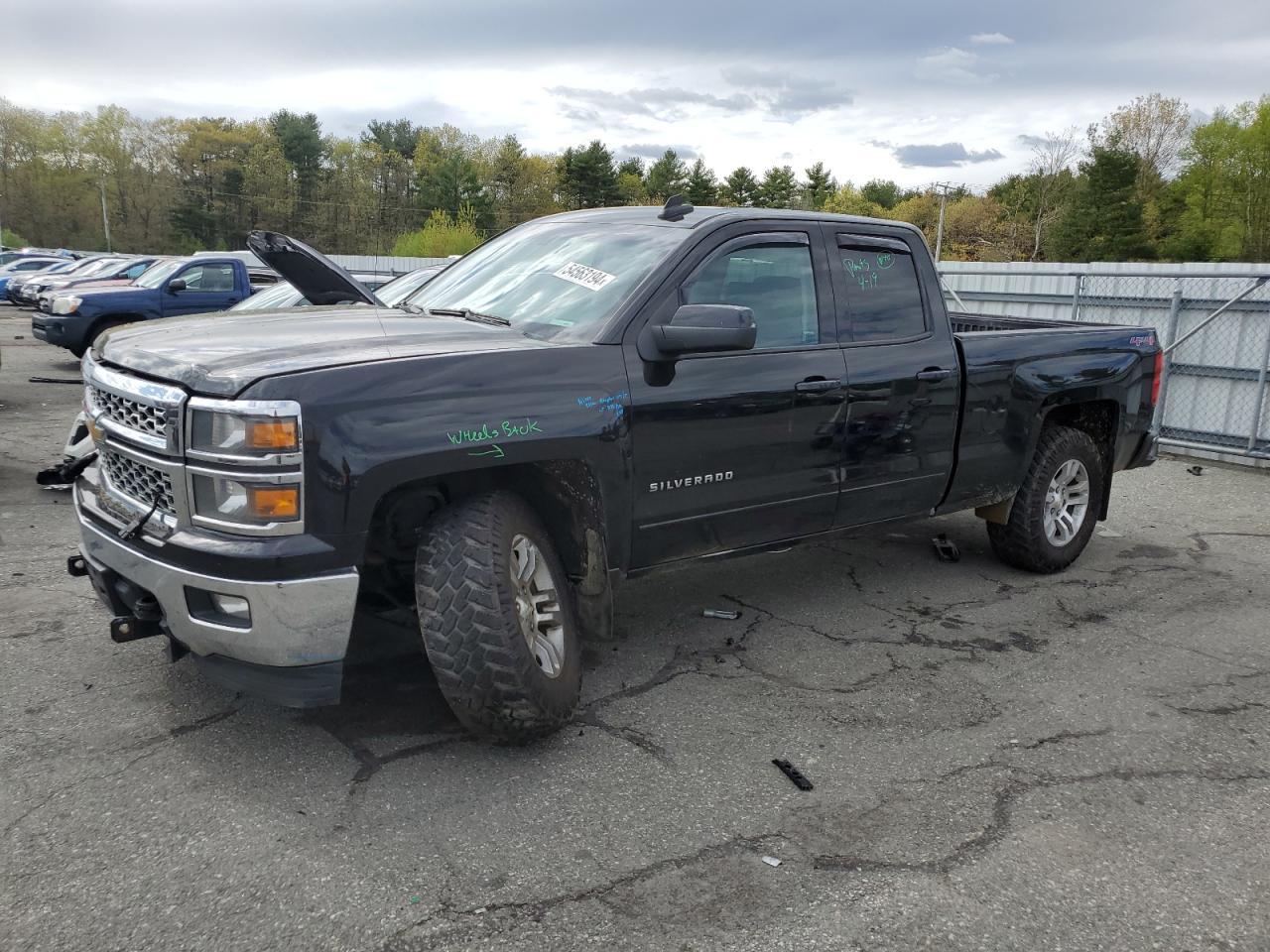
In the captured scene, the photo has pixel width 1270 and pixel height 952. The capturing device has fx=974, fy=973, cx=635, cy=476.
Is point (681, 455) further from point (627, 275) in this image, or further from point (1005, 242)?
A: point (1005, 242)

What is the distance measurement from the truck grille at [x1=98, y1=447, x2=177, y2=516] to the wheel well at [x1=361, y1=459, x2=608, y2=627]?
25.9 inches

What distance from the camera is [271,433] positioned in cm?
289

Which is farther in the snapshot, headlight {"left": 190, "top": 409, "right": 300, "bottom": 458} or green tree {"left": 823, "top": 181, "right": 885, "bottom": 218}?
green tree {"left": 823, "top": 181, "right": 885, "bottom": 218}

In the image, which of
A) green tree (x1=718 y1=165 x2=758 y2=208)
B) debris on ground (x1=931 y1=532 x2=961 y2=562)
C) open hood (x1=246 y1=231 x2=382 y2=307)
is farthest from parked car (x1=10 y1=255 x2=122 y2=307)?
green tree (x1=718 y1=165 x2=758 y2=208)

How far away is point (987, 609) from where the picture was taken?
5.24m

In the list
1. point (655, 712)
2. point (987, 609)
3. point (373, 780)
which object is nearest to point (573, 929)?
point (373, 780)

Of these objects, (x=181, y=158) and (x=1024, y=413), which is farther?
(x=181, y=158)

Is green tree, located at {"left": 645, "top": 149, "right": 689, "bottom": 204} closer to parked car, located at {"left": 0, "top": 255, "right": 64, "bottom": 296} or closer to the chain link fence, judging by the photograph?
parked car, located at {"left": 0, "top": 255, "right": 64, "bottom": 296}

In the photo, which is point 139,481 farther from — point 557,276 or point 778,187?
point 778,187

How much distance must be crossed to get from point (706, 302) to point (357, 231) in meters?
91.7

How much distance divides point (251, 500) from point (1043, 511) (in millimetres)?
4442

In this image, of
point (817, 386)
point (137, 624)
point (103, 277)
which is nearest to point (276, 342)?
point (137, 624)

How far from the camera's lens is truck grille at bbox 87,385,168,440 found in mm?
3102

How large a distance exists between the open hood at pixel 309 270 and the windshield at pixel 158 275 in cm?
1078
